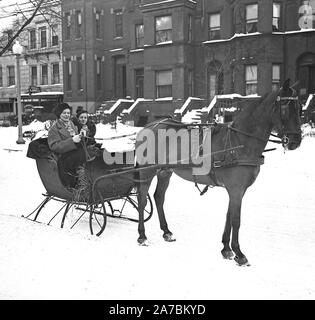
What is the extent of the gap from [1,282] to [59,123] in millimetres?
3181

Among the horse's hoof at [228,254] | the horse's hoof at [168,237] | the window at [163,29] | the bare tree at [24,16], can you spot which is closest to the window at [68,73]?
the window at [163,29]

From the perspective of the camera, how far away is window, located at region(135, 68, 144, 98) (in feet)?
103

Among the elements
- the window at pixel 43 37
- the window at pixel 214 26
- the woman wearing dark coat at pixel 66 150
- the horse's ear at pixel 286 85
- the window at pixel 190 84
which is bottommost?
the woman wearing dark coat at pixel 66 150

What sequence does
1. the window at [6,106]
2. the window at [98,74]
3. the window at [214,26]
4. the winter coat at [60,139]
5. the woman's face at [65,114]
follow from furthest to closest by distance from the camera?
the window at [6,106]
the window at [98,74]
the window at [214,26]
the woman's face at [65,114]
the winter coat at [60,139]

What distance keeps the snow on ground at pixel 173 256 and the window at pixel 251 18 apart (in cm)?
1805

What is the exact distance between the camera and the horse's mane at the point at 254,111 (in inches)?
224

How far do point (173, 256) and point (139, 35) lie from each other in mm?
26968

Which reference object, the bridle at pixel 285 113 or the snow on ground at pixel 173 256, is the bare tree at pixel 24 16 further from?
the bridle at pixel 285 113

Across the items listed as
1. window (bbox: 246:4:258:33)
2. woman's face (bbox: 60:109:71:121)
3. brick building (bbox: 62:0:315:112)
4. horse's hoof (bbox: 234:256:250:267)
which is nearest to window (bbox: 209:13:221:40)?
brick building (bbox: 62:0:315:112)

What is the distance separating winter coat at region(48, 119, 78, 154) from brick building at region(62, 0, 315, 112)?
63.6 ft
